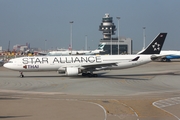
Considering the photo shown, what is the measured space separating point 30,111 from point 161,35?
32065 millimetres

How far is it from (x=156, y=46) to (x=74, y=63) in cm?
1395

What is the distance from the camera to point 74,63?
125ft

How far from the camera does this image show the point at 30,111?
1540 cm

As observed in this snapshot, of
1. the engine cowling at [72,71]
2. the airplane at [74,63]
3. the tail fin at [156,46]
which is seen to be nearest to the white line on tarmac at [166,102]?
the airplane at [74,63]

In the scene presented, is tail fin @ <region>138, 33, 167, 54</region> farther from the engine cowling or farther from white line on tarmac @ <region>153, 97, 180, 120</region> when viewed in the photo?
white line on tarmac @ <region>153, 97, 180, 120</region>

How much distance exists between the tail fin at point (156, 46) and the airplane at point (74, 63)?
1.42m

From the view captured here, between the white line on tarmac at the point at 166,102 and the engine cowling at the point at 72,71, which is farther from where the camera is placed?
the engine cowling at the point at 72,71

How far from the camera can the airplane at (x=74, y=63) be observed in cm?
3669

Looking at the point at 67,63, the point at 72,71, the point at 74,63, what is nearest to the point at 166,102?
the point at 72,71

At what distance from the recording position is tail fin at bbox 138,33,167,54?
42.1 m

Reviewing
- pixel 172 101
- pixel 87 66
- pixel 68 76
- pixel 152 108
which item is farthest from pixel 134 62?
pixel 152 108

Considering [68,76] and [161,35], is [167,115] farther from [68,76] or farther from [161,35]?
[161,35]

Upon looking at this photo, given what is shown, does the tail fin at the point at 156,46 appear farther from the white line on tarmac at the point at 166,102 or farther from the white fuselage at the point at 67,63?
the white line on tarmac at the point at 166,102

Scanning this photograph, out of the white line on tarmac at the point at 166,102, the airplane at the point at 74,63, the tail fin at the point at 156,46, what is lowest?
the white line on tarmac at the point at 166,102
